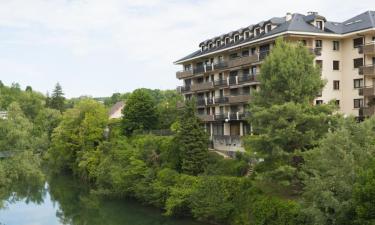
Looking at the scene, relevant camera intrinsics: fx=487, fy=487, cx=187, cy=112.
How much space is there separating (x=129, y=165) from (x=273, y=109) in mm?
21299

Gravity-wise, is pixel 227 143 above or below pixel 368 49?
below

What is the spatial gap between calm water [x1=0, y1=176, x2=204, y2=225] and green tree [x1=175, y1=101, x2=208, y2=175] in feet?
17.0

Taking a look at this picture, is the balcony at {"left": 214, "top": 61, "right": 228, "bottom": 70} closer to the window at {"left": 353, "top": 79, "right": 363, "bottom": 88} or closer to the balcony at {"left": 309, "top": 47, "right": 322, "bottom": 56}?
the balcony at {"left": 309, "top": 47, "right": 322, "bottom": 56}

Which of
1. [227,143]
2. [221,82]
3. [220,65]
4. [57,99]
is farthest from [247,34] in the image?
[57,99]

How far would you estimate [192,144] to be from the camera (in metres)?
45.4

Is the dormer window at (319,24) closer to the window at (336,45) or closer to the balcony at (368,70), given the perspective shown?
the window at (336,45)

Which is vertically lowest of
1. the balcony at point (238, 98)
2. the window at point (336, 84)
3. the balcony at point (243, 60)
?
the balcony at point (238, 98)

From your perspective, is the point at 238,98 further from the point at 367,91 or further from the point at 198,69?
the point at 367,91

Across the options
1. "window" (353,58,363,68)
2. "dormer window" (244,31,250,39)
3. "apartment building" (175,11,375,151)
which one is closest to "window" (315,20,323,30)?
"apartment building" (175,11,375,151)

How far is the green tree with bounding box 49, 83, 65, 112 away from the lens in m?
127

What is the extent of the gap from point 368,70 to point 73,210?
3451cm

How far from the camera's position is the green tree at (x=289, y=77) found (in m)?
A: 37.3

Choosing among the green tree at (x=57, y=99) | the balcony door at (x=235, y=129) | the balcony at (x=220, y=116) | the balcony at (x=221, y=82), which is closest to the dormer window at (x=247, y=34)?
the balcony at (x=221, y=82)

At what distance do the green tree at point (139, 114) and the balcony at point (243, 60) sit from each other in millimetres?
14298
